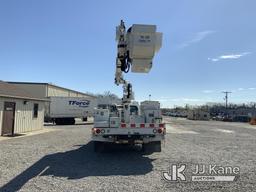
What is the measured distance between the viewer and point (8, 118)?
68.3ft

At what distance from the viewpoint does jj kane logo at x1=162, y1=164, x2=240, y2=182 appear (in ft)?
27.2

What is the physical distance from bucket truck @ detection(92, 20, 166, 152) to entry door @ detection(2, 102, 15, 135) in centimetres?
972

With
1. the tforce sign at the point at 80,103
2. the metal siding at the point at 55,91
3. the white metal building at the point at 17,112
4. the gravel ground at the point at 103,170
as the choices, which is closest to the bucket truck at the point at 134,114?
the gravel ground at the point at 103,170

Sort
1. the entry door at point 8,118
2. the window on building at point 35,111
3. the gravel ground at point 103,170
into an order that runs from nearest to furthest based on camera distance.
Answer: the gravel ground at point 103,170 → the entry door at point 8,118 → the window on building at point 35,111

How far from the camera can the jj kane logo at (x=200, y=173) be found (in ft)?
27.2

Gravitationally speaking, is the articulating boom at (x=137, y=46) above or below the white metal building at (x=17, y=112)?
above

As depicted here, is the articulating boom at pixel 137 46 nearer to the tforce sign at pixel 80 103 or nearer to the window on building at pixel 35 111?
the window on building at pixel 35 111

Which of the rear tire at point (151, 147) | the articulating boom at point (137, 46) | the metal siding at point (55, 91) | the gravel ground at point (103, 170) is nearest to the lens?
the gravel ground at point (103, 170)

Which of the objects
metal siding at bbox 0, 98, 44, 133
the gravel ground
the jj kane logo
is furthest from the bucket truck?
metal siding at bbox 0, 98, 44, 133

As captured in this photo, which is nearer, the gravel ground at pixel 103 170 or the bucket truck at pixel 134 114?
the gravel ground at pixel 103 170

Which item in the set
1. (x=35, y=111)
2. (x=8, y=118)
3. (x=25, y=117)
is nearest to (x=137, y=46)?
(x=8, y=118)

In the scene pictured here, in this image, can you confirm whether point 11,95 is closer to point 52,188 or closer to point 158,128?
point 158,128

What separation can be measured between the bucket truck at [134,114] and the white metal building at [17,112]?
9.62 meters

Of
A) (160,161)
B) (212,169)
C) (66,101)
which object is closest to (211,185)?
(212,169)
